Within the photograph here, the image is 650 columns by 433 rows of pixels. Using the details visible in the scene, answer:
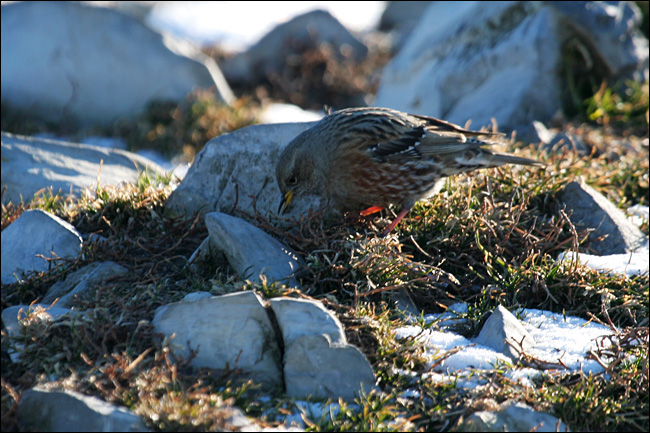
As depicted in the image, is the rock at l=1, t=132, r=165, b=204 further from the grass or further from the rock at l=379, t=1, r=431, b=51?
the rock at l=379, t=1, r=431, b=51

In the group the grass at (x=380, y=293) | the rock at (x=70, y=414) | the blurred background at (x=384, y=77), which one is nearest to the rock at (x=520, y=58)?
the blurred background at (x=384, y=77)

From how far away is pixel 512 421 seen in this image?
3.29 meters

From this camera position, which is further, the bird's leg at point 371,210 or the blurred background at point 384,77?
the blurred background at point 384,77

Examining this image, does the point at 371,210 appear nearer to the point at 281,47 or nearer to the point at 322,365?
the point at 322,365

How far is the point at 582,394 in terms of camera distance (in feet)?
11.5

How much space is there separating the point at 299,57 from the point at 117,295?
9865mm

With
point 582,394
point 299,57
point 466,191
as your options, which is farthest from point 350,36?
point 582,394

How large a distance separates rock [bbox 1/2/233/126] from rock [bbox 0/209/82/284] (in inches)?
204

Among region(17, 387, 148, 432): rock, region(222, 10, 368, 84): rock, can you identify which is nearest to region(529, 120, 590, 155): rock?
region(17, 387, 148, 432): rock

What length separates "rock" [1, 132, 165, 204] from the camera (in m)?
6.37

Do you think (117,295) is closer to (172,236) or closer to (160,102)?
(172,236)

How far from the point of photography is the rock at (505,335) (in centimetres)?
394

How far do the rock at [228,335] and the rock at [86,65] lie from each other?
7.09 m

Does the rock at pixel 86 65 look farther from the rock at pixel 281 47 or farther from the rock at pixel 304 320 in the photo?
the rock at pixel 304 320
